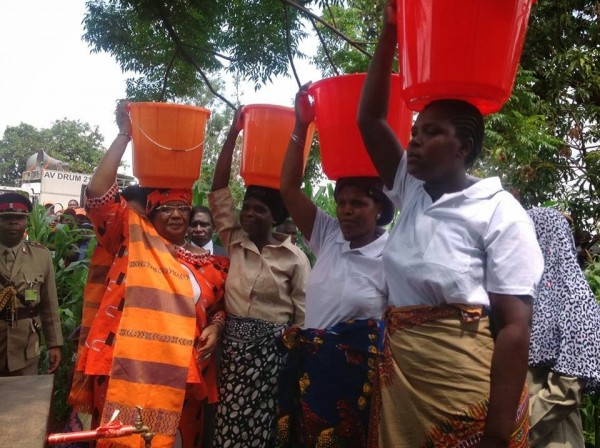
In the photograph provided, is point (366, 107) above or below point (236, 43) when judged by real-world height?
below

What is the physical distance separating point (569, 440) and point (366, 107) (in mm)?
1662

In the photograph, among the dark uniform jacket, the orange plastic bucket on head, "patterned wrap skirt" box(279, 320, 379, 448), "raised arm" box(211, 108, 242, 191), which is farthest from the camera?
the dark uniform jacket

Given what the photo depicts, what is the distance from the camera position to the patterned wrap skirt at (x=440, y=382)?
1.37 metres

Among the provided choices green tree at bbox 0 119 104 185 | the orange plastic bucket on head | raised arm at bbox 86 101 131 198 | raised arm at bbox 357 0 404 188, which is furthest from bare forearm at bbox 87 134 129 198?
green tree at bbox 0 119 104 185

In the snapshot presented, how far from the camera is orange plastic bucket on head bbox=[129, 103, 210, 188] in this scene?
239 cm

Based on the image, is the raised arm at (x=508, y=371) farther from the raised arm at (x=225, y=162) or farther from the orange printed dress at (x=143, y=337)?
the raised arm at (x=225, y=162)

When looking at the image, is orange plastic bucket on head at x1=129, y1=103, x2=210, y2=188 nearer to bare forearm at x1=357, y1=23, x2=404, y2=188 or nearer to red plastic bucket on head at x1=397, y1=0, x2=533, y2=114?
bare forearm at x1=357, y1=23, x2=404, y2=188

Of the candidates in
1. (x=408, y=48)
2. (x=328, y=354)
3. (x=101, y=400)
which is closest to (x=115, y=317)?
(x=101, y=400)

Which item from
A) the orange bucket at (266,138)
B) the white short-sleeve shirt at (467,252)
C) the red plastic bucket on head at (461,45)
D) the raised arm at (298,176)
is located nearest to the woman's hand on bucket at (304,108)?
the raised arm at (298,176)

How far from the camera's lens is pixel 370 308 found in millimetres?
2020

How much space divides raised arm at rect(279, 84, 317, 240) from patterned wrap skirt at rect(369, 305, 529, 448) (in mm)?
856

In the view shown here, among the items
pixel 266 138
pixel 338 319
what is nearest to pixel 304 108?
pixel 266 138

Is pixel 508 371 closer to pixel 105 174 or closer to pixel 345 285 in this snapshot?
pixel 345 285

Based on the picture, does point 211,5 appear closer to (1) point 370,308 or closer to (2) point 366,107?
(2) point 366,107
